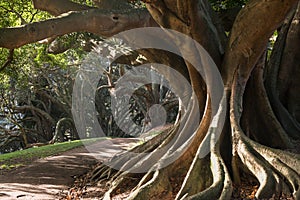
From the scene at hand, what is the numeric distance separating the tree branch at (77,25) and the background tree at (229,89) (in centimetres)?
2

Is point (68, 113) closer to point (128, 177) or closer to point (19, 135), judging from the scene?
point (19, 135)

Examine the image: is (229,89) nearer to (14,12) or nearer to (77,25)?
(77,25)

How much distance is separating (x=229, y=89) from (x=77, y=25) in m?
2.72

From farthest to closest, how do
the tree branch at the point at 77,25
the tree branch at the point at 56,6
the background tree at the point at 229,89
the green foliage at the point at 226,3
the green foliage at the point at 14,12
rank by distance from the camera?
the green foliage at the point at 14,12
the green foliage at the point at 226,3
the tree branch at the point at 56,6
the tree branch at the point at 77,25
the background tree at the point at 229,89

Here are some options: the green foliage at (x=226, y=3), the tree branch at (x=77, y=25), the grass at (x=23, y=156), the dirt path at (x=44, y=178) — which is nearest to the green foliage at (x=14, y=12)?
the tree branch at (x=77, y=25)

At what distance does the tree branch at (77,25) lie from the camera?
5949 millimetres

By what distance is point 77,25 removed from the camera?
6.39 m

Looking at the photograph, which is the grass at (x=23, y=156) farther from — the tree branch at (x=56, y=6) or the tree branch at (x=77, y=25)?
the tree branch at (x=77, y=25)

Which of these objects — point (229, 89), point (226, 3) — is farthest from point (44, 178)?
point (226, 3)

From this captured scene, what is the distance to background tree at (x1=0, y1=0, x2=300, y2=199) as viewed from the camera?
4938 millimetres

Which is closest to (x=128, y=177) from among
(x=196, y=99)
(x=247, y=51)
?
(x=196, y=99)

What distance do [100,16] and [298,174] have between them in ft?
13.1

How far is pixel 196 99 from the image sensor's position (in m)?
6.85

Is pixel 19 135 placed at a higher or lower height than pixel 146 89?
lower
